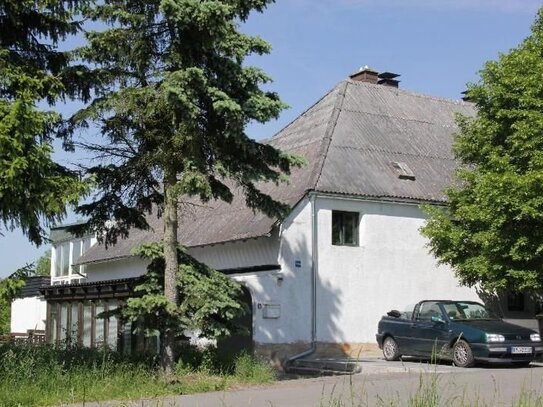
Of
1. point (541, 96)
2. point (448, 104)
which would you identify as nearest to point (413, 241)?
point (541, 96)

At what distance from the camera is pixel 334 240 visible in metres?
23.5

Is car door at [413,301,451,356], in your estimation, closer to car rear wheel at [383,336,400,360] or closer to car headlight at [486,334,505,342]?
car rear wheel at [383,336,400,360]

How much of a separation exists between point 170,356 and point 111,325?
11.2 m

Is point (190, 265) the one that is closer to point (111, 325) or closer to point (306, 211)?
point (306, 211)

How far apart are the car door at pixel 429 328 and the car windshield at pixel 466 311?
0.25m

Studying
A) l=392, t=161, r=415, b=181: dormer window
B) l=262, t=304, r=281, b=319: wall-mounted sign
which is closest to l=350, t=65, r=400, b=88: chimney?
l=392, t=161, r=415, b=181: dormer window

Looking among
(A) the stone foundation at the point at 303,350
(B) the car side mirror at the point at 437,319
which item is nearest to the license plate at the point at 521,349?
(B) the car side mirror at the point at 437,319

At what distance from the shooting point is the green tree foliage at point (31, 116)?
40.2ft

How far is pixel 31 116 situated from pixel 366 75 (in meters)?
21.4

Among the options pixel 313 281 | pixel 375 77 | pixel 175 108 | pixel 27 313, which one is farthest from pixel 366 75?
pixel 27 313

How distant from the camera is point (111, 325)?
25.2 m

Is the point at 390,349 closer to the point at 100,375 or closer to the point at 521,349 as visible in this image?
the point at 521,349

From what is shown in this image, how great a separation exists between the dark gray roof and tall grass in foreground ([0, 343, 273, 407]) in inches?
268

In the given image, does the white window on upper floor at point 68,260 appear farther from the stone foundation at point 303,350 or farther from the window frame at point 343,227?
the stone foundation at point 303,350
